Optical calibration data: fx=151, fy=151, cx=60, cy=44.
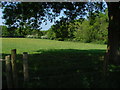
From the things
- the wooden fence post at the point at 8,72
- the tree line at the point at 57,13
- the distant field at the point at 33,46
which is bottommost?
the distant field at the point at 33,46

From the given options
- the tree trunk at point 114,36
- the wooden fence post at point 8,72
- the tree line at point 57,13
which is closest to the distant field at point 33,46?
the tree line at point 57,13

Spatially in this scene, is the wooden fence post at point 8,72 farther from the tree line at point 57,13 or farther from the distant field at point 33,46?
the distant field at point 33,46

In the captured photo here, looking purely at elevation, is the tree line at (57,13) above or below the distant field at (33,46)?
above

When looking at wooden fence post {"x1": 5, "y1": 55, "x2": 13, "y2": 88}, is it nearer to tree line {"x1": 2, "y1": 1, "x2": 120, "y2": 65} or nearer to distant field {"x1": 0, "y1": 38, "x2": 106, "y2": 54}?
tree line {"x1": 2, "y1": 1, "x2": 120, "y2": 65}

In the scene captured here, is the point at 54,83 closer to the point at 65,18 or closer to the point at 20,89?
the point at 20,89

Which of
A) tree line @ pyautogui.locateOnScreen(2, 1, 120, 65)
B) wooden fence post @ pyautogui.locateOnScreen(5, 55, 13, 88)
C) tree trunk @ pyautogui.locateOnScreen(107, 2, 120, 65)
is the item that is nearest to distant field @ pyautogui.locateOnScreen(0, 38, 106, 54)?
tree line @ pyautogui.locateOnScreen(2, 1, 120, 65)

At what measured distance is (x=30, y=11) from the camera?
986cm

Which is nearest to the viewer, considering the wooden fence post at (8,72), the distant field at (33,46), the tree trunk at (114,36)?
the wooden fence post at (8,72)

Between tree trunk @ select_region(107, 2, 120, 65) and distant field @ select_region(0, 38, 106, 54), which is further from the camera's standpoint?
distant field @ select_region(0, 38, 106, 54)

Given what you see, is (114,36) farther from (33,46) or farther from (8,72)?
(33,46)

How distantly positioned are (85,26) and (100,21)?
594 cm

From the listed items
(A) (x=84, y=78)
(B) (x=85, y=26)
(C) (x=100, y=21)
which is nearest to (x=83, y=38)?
(B) (x=85, y=26)

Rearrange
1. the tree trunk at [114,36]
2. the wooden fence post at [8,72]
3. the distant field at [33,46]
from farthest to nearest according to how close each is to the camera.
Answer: the distant field at [33,46]
the tree trunk at [114,36]
the wooden fence post at [8,72]

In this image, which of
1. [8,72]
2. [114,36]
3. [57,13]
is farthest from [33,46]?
[8,72]
